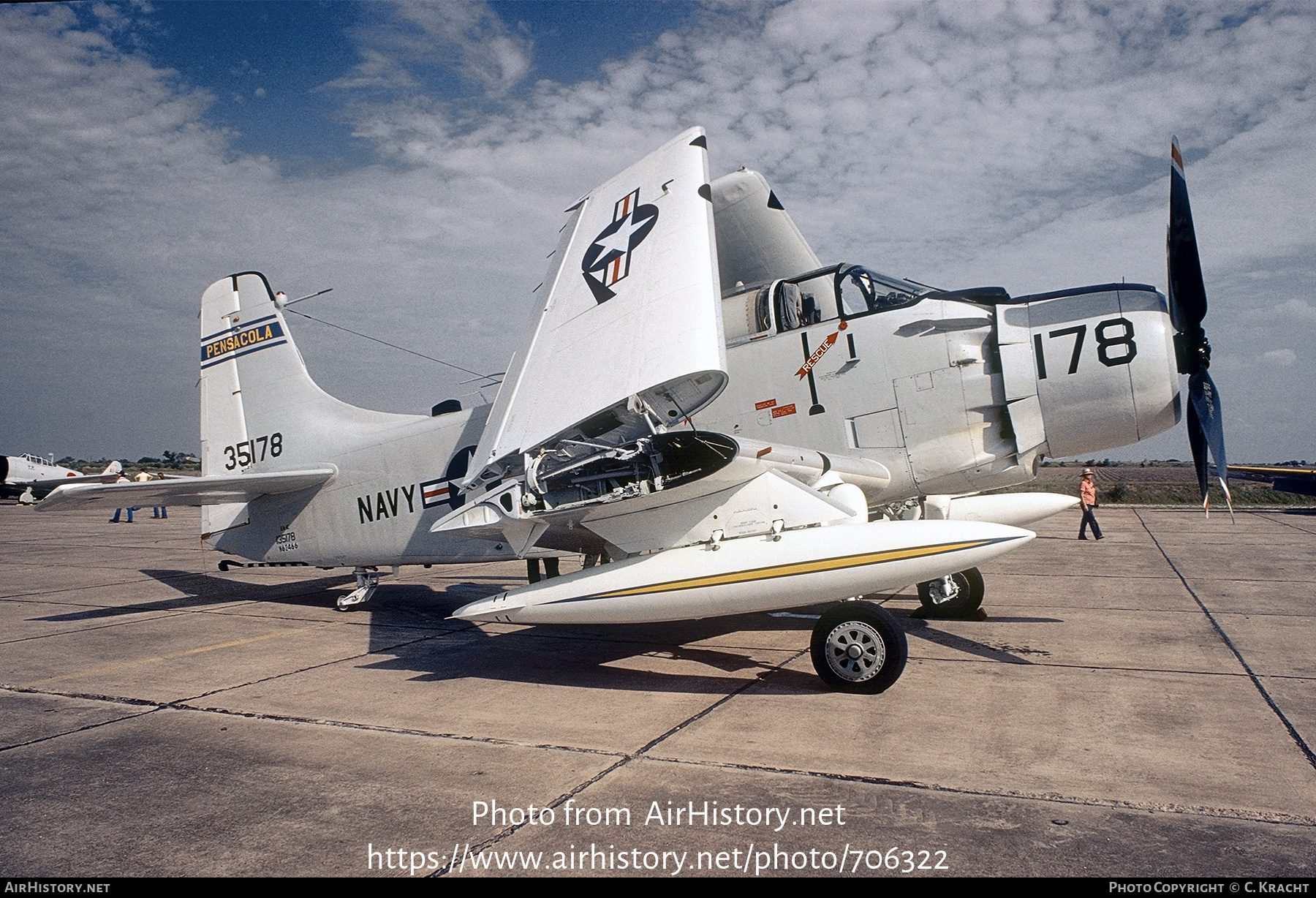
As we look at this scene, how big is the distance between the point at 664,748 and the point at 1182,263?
5681mm

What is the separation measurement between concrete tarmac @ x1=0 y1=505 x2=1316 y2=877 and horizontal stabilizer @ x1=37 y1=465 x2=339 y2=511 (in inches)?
56.2

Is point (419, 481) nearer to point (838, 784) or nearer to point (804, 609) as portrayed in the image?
point (804, 609)

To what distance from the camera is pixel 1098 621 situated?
7.59m

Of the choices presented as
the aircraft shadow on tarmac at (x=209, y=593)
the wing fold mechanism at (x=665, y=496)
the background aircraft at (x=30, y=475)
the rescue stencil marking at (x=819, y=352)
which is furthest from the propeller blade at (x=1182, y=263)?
the background aircraft at (x=30, y=475)

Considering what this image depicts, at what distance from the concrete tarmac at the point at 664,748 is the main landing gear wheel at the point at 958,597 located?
0.35 metres

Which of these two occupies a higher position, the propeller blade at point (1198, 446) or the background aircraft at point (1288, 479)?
the propeller blade at point (1198, 446)

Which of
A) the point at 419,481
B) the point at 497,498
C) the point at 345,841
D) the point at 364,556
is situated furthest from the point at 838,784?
the point at 364,556

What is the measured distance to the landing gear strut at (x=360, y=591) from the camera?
952 centimetres

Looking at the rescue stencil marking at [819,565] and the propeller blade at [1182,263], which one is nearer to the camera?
the rescue stencil marking at [819,565]

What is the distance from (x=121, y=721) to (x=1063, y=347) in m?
7.55

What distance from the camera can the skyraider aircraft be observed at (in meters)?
5.21

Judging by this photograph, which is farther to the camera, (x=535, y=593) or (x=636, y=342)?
(x=535, y=593)

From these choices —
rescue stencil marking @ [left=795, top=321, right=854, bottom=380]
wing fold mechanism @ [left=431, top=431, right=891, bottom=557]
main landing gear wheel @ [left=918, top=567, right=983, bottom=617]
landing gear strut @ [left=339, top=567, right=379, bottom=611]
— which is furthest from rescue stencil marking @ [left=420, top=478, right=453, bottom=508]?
main landing gear wheel @ [left=918, top=567, right=983, bottom=617]

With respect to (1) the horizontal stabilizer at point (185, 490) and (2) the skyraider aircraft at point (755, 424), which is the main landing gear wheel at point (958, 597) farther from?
(1) the horizontal stabilizer at point (185, 490)
